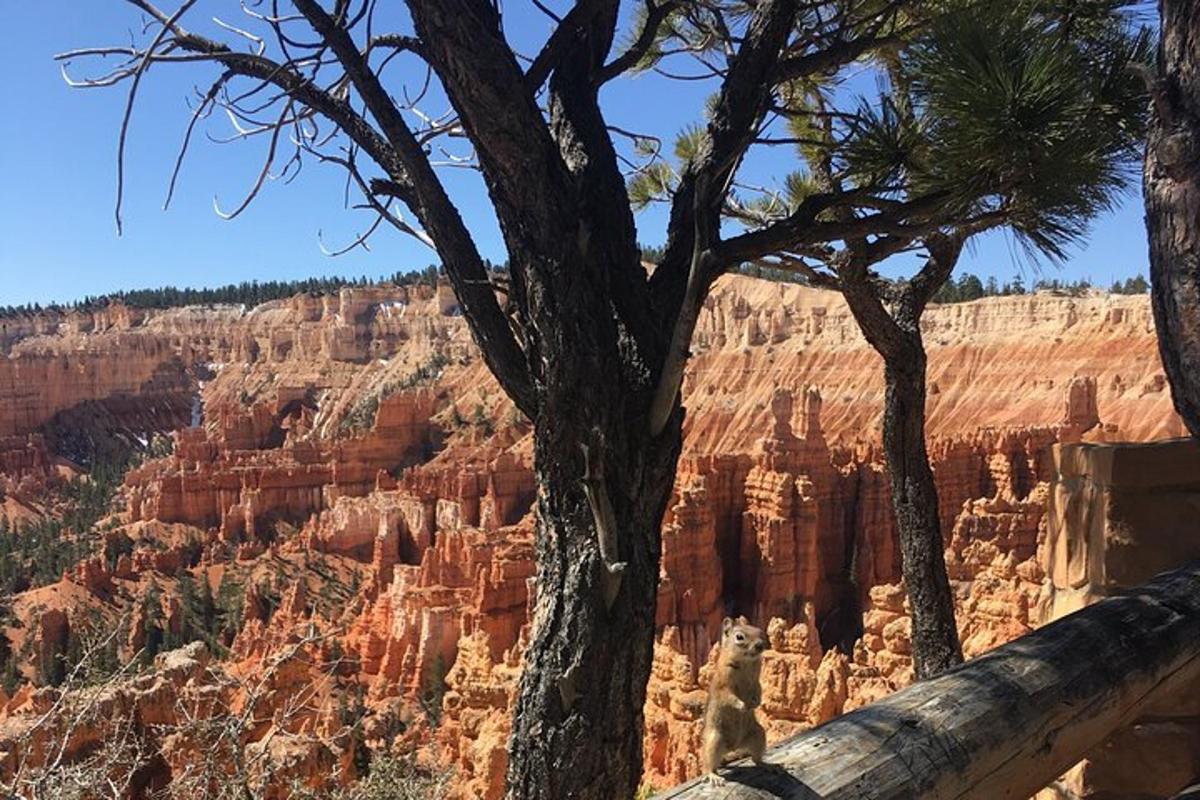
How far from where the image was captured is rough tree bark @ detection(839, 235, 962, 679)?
4.01m

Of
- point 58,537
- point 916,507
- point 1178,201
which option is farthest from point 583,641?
point 58,537

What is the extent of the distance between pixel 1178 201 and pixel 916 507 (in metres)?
2.37

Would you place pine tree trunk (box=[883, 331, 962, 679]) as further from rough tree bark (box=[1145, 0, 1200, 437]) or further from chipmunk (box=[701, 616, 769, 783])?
chipmunk (box=[701, 616, 769, 783])

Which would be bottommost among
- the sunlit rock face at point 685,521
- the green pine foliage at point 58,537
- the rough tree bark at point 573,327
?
the green pine foliage at point 58,537

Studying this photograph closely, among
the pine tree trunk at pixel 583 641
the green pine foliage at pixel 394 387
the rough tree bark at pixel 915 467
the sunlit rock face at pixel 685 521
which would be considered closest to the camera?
the pine tree trunk at pixel 583 641

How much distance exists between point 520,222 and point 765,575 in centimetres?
1716

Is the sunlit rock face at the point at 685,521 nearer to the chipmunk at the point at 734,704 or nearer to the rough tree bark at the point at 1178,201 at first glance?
the rough tree bark at the point at 1178,201

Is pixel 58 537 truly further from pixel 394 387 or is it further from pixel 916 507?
pixel 916 507

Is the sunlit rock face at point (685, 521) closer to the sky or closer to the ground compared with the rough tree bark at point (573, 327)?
closer to the ground

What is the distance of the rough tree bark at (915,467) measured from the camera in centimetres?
401

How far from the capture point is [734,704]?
1.71 metres

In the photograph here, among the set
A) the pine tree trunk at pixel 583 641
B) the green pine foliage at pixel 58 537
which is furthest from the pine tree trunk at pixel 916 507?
the green pine foliage at pixel 58 537

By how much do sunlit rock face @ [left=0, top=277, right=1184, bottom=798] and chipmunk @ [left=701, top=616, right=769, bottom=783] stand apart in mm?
1674

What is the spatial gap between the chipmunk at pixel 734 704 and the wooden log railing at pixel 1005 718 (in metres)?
0.04
